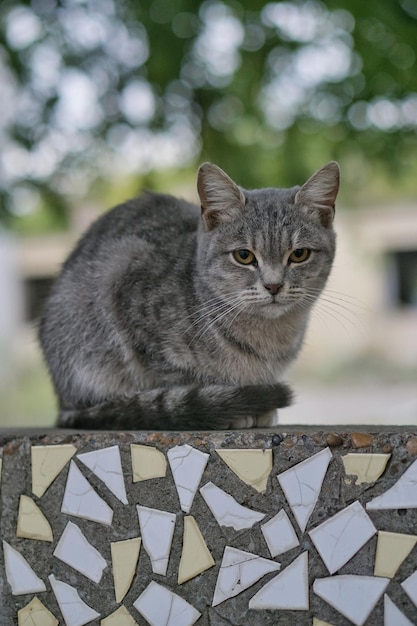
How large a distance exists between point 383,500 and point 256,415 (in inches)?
17.5

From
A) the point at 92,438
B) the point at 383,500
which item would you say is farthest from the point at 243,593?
the point at 92,438

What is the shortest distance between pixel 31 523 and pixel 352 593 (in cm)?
79

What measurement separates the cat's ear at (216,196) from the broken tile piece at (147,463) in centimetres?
70

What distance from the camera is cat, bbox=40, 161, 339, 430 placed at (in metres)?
2.07

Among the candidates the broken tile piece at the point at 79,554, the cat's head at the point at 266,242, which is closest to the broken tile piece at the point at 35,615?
the broken tile piece at the point at 79,554

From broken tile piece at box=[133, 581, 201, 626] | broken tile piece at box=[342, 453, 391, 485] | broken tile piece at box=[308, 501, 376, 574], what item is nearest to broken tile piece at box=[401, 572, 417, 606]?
broken tile piece at box=[308, 501, 376, 574]

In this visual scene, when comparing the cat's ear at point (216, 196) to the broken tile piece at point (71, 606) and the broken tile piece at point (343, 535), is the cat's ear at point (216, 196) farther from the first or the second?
the broken tile piece at point (71, 606)

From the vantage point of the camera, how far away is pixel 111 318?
2.32 meters

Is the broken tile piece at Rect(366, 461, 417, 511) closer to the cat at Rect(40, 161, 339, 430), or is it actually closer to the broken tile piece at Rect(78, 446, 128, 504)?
the cat at Rect(40, 161, 339, 430)

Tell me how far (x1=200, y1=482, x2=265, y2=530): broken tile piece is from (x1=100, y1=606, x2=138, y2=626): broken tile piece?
317mm

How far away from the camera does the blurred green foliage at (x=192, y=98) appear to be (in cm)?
329

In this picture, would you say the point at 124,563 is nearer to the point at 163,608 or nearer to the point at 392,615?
the point at 163,608

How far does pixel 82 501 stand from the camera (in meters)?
1.89

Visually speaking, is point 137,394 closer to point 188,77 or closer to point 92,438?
point 92,438
